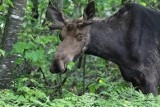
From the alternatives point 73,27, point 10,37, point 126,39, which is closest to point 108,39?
point 126,39

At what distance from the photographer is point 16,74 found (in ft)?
27.0

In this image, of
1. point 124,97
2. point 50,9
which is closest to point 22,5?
point 50,9

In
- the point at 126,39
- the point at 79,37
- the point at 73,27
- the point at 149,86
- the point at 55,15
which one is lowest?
the point at 149,86

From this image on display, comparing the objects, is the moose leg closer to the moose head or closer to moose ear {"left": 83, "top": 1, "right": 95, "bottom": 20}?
the moose head

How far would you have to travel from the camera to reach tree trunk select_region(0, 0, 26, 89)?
25.7ft

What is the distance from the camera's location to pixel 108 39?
9.10 metres

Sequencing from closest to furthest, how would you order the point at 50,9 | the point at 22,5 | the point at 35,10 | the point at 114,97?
1. the point at 114,97
2. the point at 22,5
3. the point at 50,9
4. the point at 35,10

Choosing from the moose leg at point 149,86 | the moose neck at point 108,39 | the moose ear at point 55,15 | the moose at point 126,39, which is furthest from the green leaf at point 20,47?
the moose leg at point 149,86

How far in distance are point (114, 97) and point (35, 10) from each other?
5549mm

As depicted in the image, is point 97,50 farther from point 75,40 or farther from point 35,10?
point 35,10

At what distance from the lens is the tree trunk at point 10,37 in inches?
308

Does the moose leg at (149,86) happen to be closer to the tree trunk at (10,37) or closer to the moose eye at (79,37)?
the moose eye at (79,37)

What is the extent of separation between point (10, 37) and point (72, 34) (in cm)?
128

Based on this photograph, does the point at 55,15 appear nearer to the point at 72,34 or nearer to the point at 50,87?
the point at 72,34
